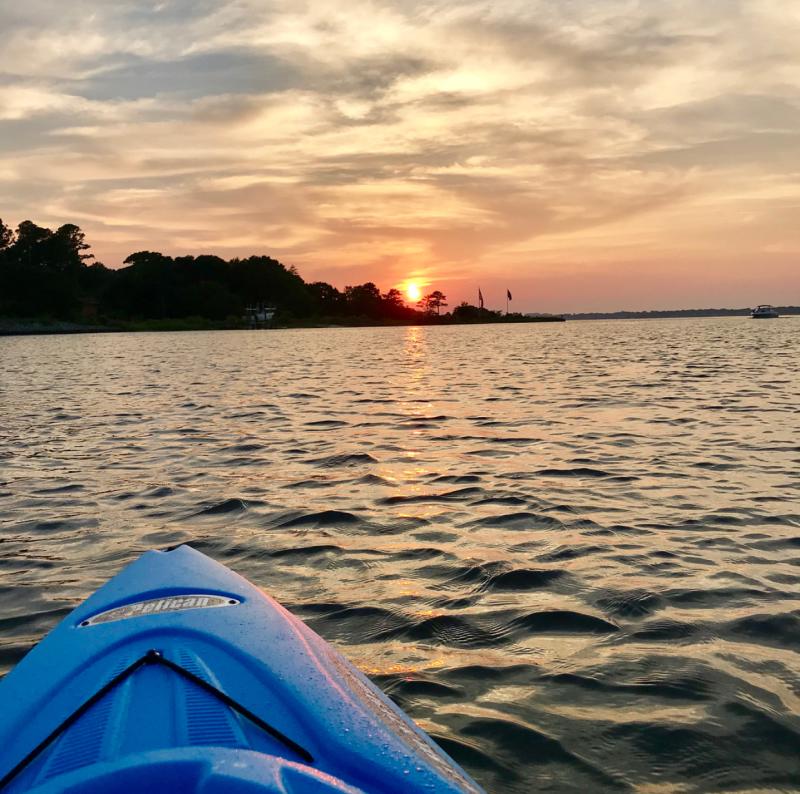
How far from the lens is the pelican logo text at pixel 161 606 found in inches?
137

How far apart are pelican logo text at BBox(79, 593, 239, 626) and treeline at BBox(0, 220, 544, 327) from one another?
10737 cm

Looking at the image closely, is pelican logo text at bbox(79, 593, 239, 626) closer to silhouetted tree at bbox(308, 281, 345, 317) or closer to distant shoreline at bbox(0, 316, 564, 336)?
distant shoreline at bbox(0, 316, 564, 336)

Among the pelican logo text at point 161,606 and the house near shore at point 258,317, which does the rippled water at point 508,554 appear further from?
the house near shore at point 258,317

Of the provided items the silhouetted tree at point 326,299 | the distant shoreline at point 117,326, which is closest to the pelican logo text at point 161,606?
the distant shoreline at point 117,326

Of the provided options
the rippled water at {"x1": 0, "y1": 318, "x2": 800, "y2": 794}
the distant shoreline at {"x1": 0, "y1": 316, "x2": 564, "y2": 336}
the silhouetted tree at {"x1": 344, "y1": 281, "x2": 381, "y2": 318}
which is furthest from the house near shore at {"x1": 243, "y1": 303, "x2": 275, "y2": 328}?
the rippled water at {"x1": 0, "y1": 318, "x2": 800, "y2": 794}

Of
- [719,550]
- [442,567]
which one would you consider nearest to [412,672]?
[442,567]

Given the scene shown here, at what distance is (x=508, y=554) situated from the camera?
19.8 feet

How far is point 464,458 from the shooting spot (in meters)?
10.3

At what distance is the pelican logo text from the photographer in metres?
3.47

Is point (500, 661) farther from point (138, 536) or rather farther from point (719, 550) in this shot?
point (138, 536)

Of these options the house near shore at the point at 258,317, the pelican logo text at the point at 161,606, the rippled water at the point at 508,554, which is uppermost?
the house near shore at the point at 258,317

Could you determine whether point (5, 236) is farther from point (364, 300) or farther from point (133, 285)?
point (364, 300)

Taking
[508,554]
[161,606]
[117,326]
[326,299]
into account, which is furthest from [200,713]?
[326,299]

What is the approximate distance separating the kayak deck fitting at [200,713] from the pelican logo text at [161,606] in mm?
10
